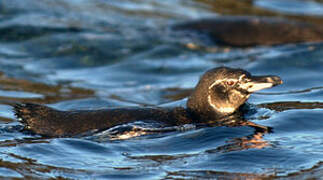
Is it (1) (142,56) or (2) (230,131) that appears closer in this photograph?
(2) (230,131)

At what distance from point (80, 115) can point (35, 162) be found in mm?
1001

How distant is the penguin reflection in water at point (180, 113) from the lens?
655cm

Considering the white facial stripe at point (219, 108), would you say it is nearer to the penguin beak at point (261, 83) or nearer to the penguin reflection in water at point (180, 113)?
the penguin reflection in water at point (180, 113)

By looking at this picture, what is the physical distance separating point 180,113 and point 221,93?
1.63ft

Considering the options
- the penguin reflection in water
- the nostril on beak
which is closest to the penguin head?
the penguin reflection in water

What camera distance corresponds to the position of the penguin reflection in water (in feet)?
21.5

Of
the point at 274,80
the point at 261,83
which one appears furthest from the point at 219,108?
the point at 274,80

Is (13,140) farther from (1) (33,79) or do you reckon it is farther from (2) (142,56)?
(2) (142,56)

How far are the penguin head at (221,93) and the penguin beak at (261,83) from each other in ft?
0.10

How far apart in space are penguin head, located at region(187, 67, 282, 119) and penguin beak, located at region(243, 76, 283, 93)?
30mm

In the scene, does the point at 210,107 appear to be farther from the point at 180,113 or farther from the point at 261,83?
the point at 261,83

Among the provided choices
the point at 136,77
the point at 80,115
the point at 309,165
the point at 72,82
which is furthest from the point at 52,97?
the point at 309,165

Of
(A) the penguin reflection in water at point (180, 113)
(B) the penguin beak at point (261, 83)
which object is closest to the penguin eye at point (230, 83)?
(A) the penguin reflection in water at point (180, 113)

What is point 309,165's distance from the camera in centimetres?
566
